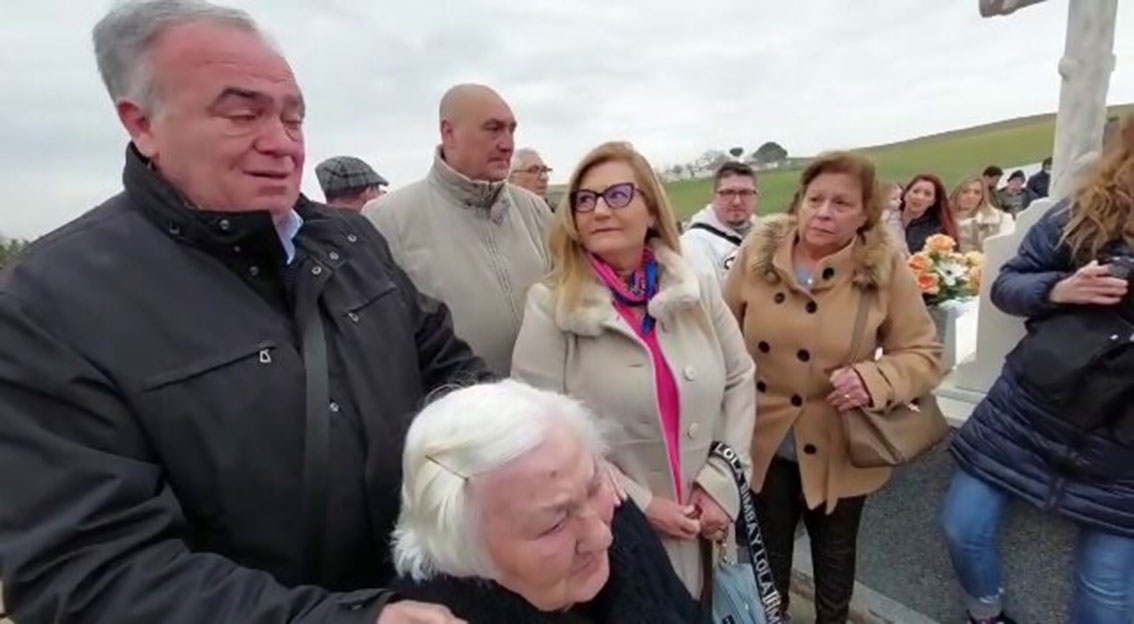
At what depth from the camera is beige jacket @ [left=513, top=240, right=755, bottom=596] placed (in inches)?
77.4

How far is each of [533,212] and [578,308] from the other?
0.83 metres

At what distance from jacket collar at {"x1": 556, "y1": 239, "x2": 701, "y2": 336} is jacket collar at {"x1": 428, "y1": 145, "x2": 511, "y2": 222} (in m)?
0.64

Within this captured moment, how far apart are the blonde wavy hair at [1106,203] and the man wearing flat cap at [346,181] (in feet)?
12.7

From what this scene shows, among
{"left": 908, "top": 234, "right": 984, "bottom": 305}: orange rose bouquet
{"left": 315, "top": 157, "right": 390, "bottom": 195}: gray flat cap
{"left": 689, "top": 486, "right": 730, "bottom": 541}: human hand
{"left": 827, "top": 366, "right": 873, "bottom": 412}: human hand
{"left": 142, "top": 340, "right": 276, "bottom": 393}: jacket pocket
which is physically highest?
{"left": 315, "top": 157, "right": 390, "bottom": 195}: gray flat cap

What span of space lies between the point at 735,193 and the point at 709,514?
2996 mm

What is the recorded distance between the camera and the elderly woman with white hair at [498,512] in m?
1.16

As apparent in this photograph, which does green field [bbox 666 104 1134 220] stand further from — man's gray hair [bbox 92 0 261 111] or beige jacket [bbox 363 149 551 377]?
man's gray hair [bbox 92 0 261 111]

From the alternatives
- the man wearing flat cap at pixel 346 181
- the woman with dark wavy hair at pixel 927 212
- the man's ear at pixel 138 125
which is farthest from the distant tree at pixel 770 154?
the man's ear at pixel 138 125

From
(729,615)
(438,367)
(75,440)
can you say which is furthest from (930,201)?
(75,440)

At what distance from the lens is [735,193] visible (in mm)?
4578

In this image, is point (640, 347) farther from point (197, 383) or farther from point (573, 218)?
point (197, 383)

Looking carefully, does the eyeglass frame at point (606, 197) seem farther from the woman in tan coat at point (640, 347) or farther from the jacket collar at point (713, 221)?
the jacket collar at point (713, 221)

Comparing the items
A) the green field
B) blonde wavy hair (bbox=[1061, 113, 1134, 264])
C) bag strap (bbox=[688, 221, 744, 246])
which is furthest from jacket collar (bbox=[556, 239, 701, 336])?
the green field

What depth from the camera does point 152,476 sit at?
0.96 meters
